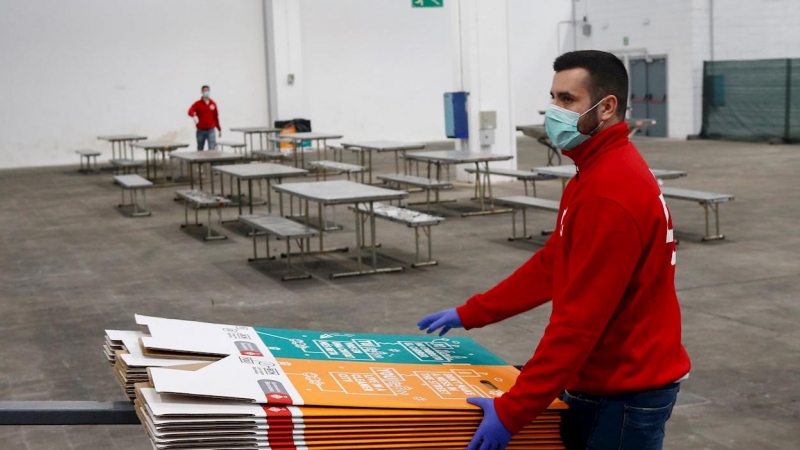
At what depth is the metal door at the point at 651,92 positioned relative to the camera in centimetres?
2445

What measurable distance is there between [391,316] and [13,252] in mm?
5667

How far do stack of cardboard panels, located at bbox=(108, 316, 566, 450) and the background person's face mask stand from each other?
0.61 m

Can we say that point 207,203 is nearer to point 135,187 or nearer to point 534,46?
point 135,187

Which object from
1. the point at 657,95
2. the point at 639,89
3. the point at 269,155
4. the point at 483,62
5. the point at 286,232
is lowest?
the point at 286,232

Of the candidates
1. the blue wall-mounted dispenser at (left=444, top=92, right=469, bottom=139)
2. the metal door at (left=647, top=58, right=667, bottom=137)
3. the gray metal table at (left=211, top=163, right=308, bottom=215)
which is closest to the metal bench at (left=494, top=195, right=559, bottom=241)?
the gray metal table at (left=211, top=163, right=308, bottom=215)

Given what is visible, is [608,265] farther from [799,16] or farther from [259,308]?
[799,16]

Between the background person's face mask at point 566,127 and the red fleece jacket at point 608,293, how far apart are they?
0.08 feet

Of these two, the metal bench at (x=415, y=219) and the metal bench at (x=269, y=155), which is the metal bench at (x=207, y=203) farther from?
the metal bench at (x=269, y=155)

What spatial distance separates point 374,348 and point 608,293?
A: 69cm

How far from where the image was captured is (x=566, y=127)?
2285 mm

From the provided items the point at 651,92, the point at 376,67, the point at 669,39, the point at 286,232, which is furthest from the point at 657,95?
the point at 286,232

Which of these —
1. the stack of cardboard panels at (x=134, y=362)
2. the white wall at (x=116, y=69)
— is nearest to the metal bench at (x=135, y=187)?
the white wall at (x=116, y=69)

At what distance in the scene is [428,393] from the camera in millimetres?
2240

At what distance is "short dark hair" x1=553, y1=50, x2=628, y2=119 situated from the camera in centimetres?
228
